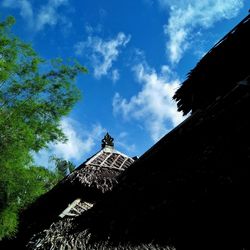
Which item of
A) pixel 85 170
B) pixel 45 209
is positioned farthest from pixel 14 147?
pixel 45 209

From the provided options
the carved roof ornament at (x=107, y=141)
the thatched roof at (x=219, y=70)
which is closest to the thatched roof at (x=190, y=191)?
the thatched roof at (x=219, y=70)

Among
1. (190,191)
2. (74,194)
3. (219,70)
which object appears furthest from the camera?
(74,194)

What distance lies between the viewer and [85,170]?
446 inches

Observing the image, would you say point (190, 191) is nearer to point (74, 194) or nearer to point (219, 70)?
point (219, 70)

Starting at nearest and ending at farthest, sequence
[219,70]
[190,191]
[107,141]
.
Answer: [190,191]
[219,70]
[107,141]

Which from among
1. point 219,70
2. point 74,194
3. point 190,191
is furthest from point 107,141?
point 190,191

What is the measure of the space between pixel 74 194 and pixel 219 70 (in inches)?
291

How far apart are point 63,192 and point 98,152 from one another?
3156mm

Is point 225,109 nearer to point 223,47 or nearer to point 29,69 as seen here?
point 223,47

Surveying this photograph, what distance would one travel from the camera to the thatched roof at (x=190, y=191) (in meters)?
1.83

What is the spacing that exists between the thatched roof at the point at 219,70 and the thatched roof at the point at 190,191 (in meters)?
2.54

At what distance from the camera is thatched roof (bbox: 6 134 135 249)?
34.4 feet

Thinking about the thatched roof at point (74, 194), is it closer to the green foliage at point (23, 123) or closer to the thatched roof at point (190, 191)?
the green foliage at point (23, 123)

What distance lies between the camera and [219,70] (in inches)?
235
